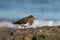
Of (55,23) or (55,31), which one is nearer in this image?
(55,31)

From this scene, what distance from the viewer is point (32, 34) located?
16.9 meters

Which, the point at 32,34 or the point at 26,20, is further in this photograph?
the point at 26,20

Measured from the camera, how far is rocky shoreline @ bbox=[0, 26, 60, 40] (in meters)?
16.6

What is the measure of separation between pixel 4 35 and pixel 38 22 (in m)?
3.17

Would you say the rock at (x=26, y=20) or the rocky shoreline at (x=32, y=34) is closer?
the rocky shoreline at (x=32, y=34)

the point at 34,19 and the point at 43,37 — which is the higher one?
the point at 34,19

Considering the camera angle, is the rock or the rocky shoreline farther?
the rock

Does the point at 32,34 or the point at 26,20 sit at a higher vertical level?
the point at 26,20

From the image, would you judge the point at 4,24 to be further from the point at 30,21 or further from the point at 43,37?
the point at 43,37

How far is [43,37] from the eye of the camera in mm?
16625

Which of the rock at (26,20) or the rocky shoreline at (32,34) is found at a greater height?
the rock at (26,20)

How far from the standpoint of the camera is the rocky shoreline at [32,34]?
16641mm

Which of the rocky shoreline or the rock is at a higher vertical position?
the rock

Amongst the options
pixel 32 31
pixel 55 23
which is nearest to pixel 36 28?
pixel 32 31
